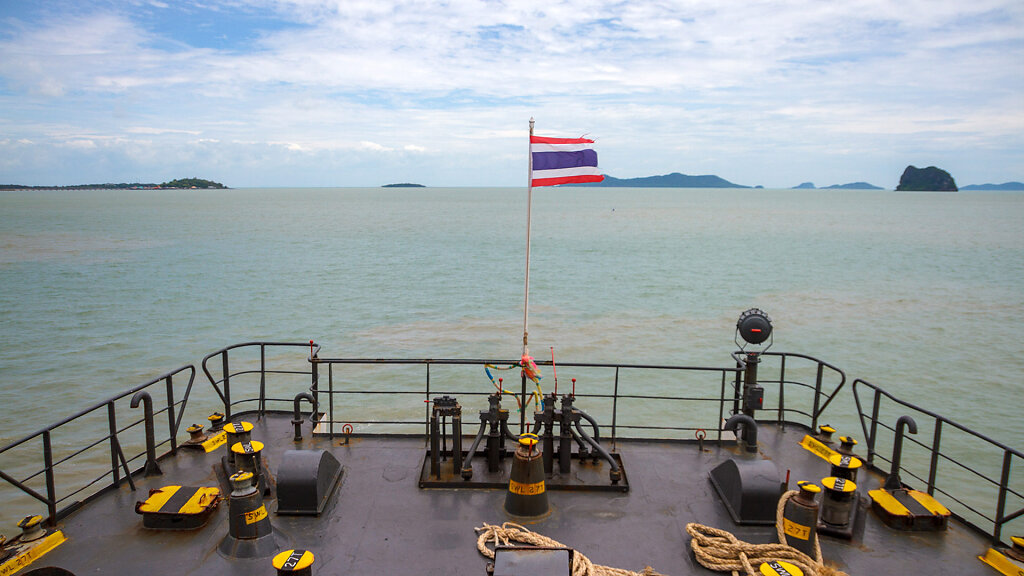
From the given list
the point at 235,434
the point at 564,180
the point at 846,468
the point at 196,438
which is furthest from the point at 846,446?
the point at 196,438

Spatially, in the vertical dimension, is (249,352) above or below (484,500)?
below

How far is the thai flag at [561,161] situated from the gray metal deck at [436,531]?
3844mm

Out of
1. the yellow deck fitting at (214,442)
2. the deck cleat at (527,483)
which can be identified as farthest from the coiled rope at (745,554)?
the yellow deck fitting at (214,442)

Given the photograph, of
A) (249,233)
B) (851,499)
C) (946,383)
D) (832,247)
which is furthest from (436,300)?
(249,233)

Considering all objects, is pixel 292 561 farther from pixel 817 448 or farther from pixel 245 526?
pixel 817 448

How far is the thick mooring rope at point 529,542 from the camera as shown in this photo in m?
5.62

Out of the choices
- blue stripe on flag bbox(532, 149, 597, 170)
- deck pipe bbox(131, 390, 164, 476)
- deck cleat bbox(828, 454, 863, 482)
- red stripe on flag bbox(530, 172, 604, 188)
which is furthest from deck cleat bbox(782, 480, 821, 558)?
deck pipe bbox(131, 390, 164, 476)

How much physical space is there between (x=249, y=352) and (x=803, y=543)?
21010 millimetres

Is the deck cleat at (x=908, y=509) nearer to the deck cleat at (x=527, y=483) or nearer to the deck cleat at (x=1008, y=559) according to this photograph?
the deck cleat at (x=1008, y=559)

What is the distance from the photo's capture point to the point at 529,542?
6105 mm

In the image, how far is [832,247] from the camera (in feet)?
211

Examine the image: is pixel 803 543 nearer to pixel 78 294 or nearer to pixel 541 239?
pixel 78 294

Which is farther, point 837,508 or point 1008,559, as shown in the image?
point 837,508

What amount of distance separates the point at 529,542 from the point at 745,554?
2.08m
